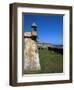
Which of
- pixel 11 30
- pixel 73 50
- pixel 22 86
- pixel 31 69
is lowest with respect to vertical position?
pixel 22 86

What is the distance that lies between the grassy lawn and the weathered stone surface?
0.03 metres

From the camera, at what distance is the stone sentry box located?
1.64 metres

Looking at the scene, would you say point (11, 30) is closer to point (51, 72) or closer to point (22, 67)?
point (22, 67)

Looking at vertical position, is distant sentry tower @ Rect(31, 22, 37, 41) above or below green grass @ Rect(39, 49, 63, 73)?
above

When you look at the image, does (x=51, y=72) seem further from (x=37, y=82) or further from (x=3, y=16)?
(x=3, y=16)

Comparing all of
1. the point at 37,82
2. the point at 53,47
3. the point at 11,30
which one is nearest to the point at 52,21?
the point at 53,47

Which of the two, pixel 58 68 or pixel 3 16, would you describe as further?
pixel 58 68

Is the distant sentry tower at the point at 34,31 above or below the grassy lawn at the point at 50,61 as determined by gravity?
above

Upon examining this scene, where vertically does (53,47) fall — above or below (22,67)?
above

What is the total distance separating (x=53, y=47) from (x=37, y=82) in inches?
9.6

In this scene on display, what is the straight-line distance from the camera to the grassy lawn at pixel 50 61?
5.50 feet

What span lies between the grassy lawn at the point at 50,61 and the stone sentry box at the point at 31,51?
0.09 ft

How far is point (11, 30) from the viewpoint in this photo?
5.26ft

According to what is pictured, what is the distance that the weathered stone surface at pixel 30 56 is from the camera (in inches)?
64.4
